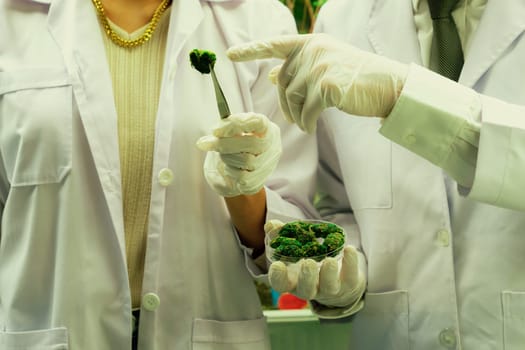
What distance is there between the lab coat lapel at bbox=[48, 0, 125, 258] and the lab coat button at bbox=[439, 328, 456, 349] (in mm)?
722

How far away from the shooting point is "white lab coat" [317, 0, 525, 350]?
4.67 ft

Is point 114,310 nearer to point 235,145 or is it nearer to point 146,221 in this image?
point 146,221

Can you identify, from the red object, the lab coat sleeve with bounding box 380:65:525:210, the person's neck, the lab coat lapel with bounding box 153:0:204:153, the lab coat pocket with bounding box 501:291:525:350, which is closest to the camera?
the lab coat sleeve with bounding box 380:65:525:210

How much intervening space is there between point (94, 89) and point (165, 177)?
25cm

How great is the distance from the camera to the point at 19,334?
1.47m

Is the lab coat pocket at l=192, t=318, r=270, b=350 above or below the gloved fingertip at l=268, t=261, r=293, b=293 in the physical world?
below

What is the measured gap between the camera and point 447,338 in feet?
4.82

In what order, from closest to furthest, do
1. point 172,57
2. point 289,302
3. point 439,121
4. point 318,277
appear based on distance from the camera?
1. point 439,121
2. point 318,277
3. point 172,57
4. point 289,302

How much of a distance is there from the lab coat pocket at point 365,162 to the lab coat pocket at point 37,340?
0.74 m

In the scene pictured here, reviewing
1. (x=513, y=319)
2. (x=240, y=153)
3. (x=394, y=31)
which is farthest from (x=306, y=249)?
(x=394, y=31)

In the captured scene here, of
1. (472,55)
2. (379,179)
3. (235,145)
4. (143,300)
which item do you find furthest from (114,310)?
(472,55)

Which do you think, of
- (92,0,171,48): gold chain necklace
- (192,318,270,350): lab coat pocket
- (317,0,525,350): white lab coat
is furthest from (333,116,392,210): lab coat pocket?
(92,0,171,48): gold chain necklace

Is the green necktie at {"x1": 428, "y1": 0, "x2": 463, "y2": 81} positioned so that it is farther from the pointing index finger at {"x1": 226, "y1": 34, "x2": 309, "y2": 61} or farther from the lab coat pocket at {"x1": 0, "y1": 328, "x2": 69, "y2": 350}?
the lab coat pocket at {"x1": 0, "y1": 328, "x2": 69, "y2": 350}

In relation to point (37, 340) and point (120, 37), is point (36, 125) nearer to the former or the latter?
point (120, 37)
